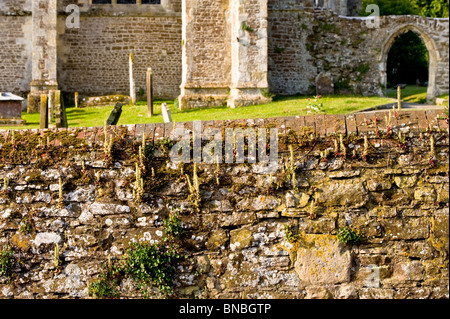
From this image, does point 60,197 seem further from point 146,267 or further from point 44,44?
point 44,44

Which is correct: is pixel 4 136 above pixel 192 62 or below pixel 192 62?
below

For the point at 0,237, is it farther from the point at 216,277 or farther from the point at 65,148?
the point at 216,277

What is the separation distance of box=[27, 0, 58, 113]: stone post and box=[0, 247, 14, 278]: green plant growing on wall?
14617mm

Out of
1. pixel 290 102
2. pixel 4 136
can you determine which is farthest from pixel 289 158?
pixel 290 102

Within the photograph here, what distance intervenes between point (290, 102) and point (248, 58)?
1.85 m

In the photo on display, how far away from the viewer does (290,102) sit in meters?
18.4

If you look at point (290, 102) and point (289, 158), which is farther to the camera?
point (290, 102)

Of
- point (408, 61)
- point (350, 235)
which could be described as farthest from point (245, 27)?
point (408, 61)

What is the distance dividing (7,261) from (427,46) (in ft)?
63.8

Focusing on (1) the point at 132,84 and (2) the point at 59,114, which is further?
(1) the point at 132,84

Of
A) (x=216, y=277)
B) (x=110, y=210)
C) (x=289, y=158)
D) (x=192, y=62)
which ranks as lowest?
(x=216, y=277)

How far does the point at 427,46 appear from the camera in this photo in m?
23.0

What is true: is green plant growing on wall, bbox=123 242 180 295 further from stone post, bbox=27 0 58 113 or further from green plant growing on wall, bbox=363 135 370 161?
stone post, bbox=27 0 58 113

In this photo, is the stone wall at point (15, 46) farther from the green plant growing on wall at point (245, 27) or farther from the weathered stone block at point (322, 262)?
the weathered stone block at point (322, 262)
